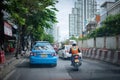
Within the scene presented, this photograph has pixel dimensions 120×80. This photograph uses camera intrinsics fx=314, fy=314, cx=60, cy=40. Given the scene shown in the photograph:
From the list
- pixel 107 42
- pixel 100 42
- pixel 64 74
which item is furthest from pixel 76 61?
pixel 100 42

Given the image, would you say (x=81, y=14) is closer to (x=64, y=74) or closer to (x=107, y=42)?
(x=107, y=42)

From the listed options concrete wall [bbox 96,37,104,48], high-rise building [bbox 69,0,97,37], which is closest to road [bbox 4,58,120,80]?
concrete wall [bbox 96,37,104,48]

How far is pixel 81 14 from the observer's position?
151125 millimetres

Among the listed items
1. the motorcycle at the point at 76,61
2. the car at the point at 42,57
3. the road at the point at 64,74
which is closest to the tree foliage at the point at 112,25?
the car at the point at 42,57

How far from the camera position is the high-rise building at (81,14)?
144m

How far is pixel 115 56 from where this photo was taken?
895 inches

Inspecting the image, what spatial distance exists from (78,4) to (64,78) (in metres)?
138

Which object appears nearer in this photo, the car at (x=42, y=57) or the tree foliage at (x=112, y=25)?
the car at (x=42, y=57)

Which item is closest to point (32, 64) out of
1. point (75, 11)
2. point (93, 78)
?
point (93, 78)

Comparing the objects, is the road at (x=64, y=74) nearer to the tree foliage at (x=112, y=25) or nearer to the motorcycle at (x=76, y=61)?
the motorcycle at (x=76, y=61)

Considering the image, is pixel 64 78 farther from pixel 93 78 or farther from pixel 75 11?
pixel 75 11

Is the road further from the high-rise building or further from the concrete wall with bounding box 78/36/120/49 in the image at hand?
the high-rise building

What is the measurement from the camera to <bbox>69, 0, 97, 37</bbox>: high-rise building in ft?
472

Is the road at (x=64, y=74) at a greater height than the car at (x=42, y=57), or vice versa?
the car at (x=42, y=57)
